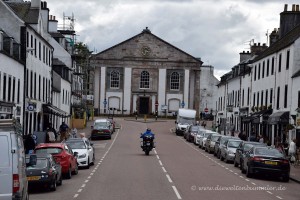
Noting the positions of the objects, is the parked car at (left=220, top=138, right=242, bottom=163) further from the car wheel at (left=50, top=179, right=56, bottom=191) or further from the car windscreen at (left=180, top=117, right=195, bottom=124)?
the car windscreen at (left=180, top=117, right=195, bottom=124)

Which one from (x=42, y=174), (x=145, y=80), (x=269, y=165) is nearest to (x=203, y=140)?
(x=269, y=165)

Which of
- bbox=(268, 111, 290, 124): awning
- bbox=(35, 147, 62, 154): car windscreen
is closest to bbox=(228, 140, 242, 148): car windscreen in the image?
bbox=(268, 111, 290, 124): awning

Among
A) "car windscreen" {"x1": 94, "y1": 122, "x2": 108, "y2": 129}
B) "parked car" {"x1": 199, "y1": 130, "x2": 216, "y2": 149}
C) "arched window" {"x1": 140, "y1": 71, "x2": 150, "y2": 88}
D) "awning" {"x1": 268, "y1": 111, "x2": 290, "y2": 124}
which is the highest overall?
"arched window" {"x1": 140, "y1": 71, "x2": 150, "y2": 88}

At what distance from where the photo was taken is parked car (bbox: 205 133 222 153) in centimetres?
4775

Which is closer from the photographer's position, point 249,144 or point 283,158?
point 283,158

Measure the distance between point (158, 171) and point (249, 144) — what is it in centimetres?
587

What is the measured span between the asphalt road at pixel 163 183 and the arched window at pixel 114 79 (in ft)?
225

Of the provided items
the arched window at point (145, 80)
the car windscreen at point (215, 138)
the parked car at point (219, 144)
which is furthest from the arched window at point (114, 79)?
the parked car at point (219, 144)

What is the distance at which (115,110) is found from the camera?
108562mm

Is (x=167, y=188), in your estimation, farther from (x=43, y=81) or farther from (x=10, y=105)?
(x=43, y=81)

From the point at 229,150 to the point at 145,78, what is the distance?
71.8 meters

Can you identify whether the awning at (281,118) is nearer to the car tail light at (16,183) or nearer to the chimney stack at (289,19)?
the chimney stack at (289,19)

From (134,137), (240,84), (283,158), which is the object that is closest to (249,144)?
(283,158)

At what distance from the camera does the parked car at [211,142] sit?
4775 cm
